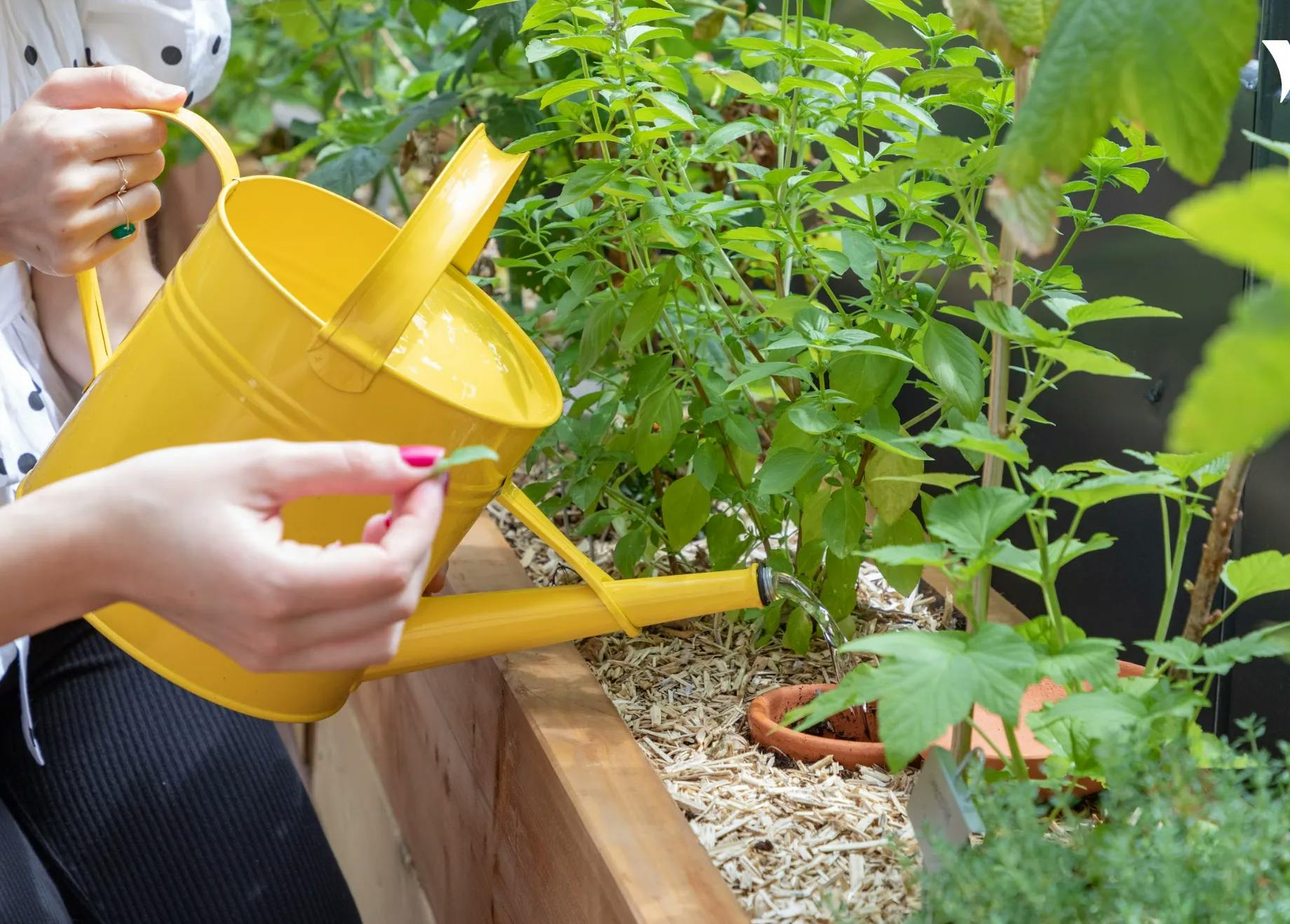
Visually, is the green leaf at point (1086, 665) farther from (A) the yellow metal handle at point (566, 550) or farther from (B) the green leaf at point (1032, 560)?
(A) the yellow metal handle at point (566, 550)

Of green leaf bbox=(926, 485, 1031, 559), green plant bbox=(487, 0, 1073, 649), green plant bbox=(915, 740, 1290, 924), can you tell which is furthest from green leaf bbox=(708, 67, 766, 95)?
green plant bbox=(915, 740, 1290, 924)

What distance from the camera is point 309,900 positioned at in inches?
32.0

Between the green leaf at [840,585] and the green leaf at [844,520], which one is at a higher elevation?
the green leaf at [844,520]

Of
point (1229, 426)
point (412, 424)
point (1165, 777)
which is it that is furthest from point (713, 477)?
point (1229, 426)

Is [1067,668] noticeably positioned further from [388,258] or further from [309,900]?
[309,900]

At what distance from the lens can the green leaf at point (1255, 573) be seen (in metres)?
0.49

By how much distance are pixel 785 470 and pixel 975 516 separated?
20 cm

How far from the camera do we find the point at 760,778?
2.25 feet

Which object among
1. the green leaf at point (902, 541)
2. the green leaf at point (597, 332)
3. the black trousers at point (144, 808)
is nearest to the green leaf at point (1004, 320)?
the green leaf at point (902, 541)

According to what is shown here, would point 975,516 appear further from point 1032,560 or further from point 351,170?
point 351,170

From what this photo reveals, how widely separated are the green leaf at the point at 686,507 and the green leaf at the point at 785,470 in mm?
128

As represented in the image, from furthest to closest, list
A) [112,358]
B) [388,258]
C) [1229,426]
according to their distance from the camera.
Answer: [112,358]
[388,258]
[1229,426]

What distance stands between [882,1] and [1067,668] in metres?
0.38

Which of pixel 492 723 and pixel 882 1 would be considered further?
pixel 492 723
